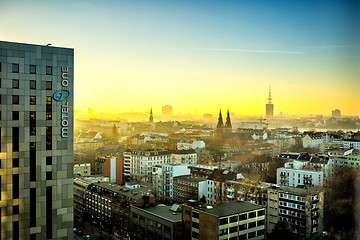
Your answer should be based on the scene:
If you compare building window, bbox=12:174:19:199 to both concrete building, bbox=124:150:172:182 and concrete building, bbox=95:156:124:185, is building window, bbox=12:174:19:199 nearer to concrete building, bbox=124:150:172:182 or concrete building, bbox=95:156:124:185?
concrete building, bbox=124:150:172:182

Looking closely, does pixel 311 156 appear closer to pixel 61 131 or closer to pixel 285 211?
pixel 285 211

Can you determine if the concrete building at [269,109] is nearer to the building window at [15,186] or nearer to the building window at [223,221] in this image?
the building window at [223,221]

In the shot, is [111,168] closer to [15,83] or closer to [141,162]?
[141,162]

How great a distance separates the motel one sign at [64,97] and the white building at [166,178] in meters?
4.82

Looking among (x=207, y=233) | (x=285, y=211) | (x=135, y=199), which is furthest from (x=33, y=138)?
(x=285, y=211)

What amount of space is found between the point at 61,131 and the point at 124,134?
12142mm

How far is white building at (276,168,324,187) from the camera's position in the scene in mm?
7114

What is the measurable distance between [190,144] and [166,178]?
5.81m

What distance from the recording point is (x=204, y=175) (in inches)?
307

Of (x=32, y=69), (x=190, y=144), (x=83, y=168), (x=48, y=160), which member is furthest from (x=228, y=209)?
(x=190, y=144)

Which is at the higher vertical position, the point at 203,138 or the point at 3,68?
the point at 3,68

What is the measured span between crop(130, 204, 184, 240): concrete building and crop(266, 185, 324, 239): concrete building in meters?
1.54

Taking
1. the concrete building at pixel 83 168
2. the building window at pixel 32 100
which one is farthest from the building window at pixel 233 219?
the concrete building at pixel 83 168

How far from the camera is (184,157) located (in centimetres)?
1088
